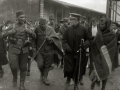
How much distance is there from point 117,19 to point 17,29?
30.5ft

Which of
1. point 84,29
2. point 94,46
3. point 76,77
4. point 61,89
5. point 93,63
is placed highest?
point 84,29

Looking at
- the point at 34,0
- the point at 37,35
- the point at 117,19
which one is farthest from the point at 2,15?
the point at 37,35

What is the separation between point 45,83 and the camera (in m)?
6.22

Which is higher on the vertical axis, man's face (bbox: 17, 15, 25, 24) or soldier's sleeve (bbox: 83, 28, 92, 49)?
man's face (bbox: 17, 15, 25, 24)

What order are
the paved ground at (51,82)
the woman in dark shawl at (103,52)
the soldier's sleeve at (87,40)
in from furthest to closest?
the paved ground at (51,82), the soldier's sleeve at (87,40), the woman in dark shawl at (103,52)

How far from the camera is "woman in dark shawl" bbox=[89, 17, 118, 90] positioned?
5.25 meters

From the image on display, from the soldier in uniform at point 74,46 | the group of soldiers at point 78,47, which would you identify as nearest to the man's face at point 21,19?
the group of soldiers at point 78,47

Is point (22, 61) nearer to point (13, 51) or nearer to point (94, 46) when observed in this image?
point (13, 51)

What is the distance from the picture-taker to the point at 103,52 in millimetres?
5293

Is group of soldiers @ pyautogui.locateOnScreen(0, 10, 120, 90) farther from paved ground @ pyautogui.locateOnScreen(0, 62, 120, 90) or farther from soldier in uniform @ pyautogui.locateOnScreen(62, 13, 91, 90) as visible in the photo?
paved ground @ pyautogui.locateOnScreen(0, 62, 120, 90)

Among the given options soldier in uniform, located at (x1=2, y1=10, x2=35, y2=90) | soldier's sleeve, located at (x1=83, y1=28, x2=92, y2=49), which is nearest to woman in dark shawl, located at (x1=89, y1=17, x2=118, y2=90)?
soldier's sleeve, located at (x1=83, y1=28, x2=92, y2=49)

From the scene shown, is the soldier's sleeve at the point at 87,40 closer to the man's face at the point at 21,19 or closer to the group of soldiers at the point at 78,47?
the group of soldiers at the point at 78,47

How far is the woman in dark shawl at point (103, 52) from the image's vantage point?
5246 mm

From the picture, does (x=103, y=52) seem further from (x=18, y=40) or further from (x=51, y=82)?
(x=18, y=40)
